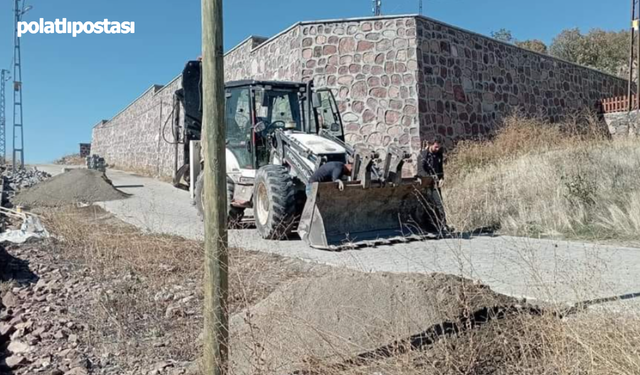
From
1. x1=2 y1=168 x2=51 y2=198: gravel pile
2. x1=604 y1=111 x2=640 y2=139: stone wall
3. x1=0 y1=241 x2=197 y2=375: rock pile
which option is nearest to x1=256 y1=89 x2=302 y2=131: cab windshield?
x1=0 y1=241 x2=197 y2=375: rock pile

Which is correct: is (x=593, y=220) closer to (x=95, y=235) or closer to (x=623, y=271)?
(x=623, y=271)

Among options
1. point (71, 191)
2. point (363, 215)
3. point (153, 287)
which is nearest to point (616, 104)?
point (363, 215)

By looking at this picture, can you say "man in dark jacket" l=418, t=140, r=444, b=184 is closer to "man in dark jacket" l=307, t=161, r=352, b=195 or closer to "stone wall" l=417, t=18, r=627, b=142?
"stone wall" l=417, t=18, r=627, b=142

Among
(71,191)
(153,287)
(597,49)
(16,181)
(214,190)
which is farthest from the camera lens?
(597,49)

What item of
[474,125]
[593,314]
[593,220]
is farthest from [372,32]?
[593,314]

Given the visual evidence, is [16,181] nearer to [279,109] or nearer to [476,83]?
[279,109]

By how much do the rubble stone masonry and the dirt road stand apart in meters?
6.12

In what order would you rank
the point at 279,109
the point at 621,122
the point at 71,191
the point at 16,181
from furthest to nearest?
the point at 16,181, the point at 621,122, the point at 71,191, the point at 279,109

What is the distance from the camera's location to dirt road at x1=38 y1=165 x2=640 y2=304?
13.5 feet

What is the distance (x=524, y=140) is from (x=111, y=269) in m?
11.8

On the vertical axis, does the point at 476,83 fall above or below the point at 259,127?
above

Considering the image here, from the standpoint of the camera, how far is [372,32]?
46.6 feet

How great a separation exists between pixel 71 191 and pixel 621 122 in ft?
63.5

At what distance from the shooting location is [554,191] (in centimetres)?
948
